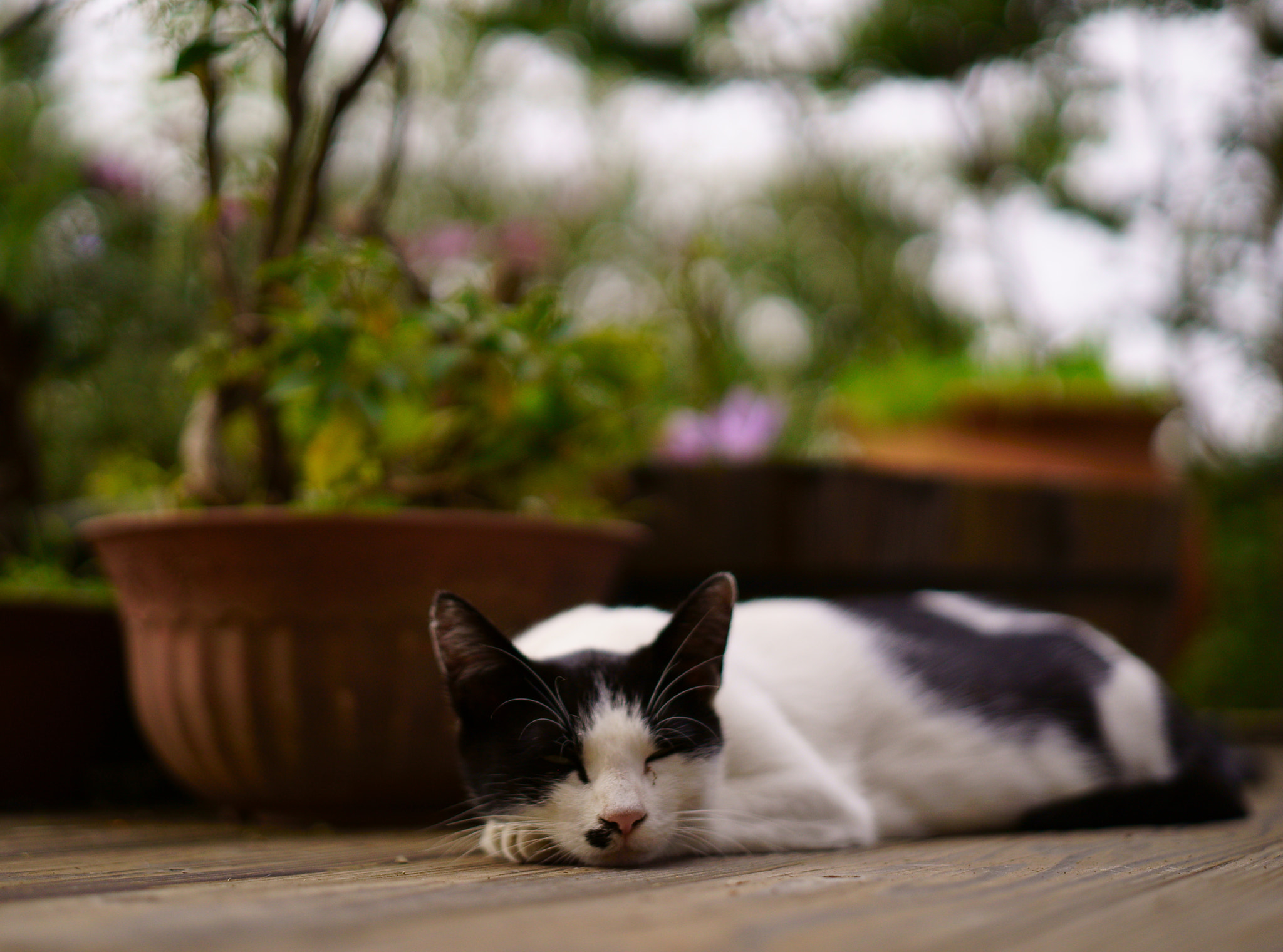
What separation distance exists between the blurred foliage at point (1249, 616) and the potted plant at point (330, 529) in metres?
2.82

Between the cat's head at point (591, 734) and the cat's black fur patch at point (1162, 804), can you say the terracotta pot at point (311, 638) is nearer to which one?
the cat's head at point (591, 734)

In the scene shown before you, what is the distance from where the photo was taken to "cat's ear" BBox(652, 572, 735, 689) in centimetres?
108

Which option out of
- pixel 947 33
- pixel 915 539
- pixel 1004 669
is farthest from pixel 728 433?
pixel 947 33

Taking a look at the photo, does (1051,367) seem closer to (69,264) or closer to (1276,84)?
(1276,84)

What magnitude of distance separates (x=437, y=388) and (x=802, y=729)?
738 millimetres

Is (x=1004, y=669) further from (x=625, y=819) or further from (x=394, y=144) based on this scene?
(x=394, y=144)

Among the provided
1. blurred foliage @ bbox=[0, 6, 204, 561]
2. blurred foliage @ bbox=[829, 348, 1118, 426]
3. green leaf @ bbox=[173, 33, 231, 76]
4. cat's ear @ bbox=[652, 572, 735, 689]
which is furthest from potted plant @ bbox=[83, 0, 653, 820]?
blurred foliage @ bbox=[829, 348, 1118, 426]

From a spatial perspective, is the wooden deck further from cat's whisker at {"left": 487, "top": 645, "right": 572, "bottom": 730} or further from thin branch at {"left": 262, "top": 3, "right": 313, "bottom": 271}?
thin branch at {"left": 262, "top": 3, "right": 313, "bottom": 271}

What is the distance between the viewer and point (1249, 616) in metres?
3.37

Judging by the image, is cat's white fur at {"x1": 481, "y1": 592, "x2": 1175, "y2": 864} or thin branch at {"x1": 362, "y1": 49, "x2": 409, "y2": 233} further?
thin branch at {"x1": 362, "y1": 49, "x2": 409, "y2": 233}

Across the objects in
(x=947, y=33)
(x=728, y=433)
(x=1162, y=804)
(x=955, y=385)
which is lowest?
(x=1162, y=804)

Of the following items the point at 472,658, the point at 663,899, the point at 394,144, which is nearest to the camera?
the point at 663,899

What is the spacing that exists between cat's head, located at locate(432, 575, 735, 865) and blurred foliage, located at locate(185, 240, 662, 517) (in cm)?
39

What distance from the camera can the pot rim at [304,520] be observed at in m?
1.27
